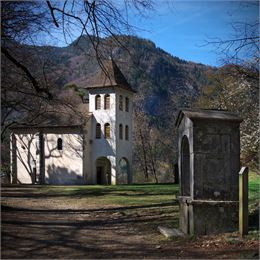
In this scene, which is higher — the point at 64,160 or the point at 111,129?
the point at 111,129

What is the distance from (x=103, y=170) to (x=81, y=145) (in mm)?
5487

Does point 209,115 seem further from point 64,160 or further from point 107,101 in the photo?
point 107,101

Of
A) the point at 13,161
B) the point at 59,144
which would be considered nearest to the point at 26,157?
the point at 13,161

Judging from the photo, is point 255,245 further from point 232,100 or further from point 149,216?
point 232,100

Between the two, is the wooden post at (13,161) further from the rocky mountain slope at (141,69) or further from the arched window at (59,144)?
the rocky mountain slope at (141,69)

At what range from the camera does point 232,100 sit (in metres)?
38.3

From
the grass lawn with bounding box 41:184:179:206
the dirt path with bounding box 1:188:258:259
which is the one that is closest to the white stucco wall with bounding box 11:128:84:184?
the grass lawn with bounding box 41:184:179:206

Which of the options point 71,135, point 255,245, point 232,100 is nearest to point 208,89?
point 232,100

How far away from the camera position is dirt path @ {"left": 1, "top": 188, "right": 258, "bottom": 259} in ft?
28.5

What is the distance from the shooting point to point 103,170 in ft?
156

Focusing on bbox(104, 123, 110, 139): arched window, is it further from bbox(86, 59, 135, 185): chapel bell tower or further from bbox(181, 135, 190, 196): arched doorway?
bbox(181, 135, 190, 196): arched doorway

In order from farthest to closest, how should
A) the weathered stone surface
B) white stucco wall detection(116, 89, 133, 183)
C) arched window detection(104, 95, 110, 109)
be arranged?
arched window detection(104, 95, 110, 109) → white stucco wall detection(116, 89, 133, 183) → the weathered stone surface

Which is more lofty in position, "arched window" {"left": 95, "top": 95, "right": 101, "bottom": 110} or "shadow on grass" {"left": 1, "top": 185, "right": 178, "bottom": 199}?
"arched window" {"left": 95, "top": 95, "right": 101, "bottom": 110}

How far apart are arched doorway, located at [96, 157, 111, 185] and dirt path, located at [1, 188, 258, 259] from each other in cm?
3117
